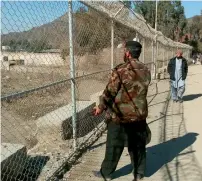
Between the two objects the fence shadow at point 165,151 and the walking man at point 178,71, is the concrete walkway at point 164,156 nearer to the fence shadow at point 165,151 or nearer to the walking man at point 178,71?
the fence shadow at point 165,151

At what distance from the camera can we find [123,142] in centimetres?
438

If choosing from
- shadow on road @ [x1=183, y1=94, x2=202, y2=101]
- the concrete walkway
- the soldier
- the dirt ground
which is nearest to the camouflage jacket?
the soldier

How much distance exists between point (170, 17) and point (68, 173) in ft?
210

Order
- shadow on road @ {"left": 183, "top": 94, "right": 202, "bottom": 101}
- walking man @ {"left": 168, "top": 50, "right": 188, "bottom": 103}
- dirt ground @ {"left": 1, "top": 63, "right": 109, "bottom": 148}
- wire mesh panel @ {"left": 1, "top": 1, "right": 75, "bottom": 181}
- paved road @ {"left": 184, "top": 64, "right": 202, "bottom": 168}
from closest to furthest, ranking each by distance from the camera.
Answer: wire mesh panel @ {"left": 1, "top": 1, "right": 75, "bottom": 181}, paved road @ {"left": 184, "top": 64, "right": 202, "bottom": 168}, dirt ground @ {"left": 1, "top": 63, "right": 109, "bottom": 148}, walking man @ {"left": 168, "top": 50, "right": 188, "bottom": 103}, shadow on road @ {"left": 183, "top": 94, "right": 202, "bottom": 101}

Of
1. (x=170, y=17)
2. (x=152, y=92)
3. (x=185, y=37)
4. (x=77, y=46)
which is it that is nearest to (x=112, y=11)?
(x=77, y=46)

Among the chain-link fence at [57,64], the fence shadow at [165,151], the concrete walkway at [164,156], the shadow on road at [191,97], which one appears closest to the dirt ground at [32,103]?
the chain-link fence at [57,64]

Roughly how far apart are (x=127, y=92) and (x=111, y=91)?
0.19 m

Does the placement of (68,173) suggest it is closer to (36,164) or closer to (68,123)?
(36,164)

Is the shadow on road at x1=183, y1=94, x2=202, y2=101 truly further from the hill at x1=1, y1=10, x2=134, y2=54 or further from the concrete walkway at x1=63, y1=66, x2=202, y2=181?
the concrete walkway at x1=63, y1=66, x2=202, y2=181

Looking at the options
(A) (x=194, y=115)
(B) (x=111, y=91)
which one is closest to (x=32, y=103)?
(A) (x=194, y=115)

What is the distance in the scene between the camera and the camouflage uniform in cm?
415

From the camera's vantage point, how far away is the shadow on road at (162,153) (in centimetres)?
495

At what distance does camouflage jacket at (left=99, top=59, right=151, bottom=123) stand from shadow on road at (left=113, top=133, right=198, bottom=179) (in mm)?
1014

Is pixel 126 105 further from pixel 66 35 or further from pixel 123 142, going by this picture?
pixel 66 35
